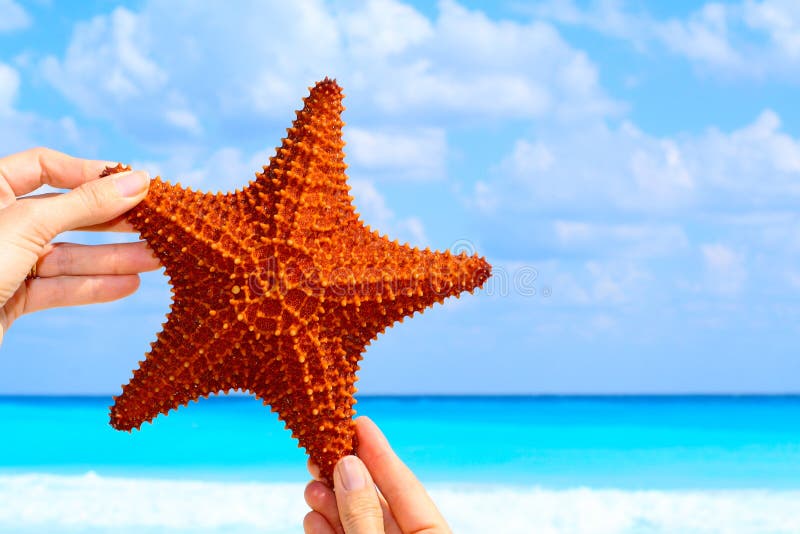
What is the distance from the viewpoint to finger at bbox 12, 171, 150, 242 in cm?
401

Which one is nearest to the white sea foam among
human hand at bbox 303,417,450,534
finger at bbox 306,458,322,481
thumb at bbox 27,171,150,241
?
human hand at bbox 303,417,450,534

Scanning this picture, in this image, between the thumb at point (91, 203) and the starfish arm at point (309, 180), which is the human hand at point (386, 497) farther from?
the thumb at point (91, 203)

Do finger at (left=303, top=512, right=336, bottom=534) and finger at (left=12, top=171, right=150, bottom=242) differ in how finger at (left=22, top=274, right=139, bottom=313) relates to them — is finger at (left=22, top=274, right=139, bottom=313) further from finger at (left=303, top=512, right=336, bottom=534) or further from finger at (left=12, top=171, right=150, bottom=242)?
finger at (left=303, top=512, right=336, bottom=534)

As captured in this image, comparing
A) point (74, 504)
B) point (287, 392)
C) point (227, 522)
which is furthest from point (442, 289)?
point (74, 504)

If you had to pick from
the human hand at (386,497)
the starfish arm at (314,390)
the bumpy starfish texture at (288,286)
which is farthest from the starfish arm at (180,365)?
the human hand at (386,497)

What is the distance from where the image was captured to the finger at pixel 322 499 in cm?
442

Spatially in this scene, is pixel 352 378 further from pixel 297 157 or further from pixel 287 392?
pixel 297 157

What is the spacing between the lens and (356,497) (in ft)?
12.9

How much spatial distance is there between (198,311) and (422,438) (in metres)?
17.3

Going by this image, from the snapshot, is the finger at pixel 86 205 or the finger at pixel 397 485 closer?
the finger at pixel 86 205

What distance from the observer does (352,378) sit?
406 cm

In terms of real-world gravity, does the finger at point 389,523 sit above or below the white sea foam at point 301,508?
below

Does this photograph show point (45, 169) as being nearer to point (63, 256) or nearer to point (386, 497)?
point (63, 256)

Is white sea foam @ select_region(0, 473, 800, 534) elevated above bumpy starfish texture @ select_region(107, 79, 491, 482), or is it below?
below
